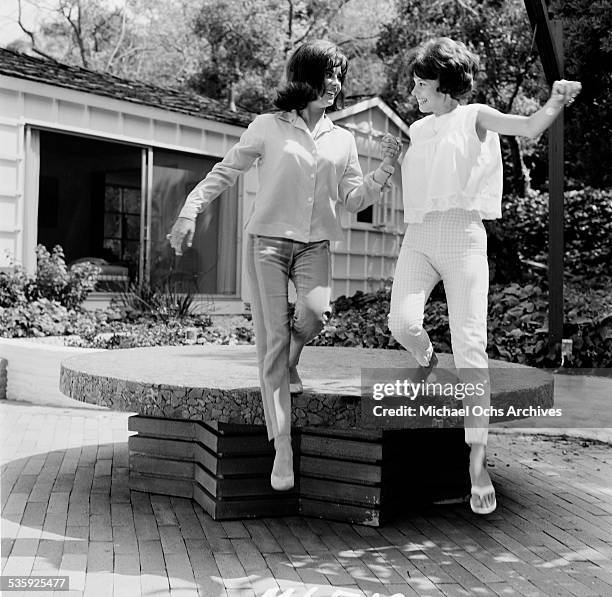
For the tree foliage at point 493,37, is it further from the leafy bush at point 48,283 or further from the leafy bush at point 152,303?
the leafy bush at point 48,283

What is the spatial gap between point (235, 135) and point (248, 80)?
475 inches

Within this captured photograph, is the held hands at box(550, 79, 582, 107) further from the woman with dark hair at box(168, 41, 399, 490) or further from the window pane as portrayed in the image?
the window pane

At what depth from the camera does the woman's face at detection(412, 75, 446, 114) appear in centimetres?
353

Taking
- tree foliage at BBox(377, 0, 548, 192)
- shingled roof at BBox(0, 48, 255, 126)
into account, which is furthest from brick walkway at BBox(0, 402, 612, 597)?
tree foliage at BBox(377, 0, 548, 192)

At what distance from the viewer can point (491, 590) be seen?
11.0 feet

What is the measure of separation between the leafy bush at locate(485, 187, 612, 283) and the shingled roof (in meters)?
4.50

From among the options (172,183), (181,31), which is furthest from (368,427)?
(181,31)

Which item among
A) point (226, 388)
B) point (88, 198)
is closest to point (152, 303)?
point (88, 198)

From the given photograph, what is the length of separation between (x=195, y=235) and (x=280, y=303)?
364 inches

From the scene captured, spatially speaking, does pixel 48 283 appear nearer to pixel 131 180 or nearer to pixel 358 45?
pixel 131 180

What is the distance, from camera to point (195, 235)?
12.7 metres

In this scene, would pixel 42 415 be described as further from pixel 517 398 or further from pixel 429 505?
pixel 517 398

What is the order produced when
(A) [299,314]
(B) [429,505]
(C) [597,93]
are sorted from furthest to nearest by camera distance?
(C) [597,93], (B) [429,505], (A) [299,314]

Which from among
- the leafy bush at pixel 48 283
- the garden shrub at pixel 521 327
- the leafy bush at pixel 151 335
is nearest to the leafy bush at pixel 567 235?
the garden shrub at pixel 521 327
